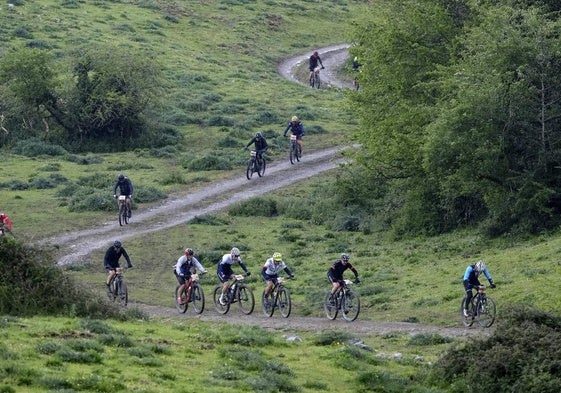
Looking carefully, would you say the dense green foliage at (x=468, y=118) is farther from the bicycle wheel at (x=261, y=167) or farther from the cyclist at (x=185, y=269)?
the cyclist at (x=185, y=269)

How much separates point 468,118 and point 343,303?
10030 mm

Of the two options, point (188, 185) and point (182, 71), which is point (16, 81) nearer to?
point (188, 185)

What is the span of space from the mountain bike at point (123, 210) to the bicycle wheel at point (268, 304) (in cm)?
1409

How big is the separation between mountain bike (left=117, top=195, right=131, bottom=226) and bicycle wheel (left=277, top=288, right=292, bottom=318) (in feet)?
47.5

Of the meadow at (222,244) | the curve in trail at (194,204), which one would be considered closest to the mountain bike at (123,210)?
the curve in trail at (194,204)

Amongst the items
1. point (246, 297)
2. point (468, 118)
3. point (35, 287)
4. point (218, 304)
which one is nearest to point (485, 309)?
point (246, 297)

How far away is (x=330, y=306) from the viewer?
35.2 m

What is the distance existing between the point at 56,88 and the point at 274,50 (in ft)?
101

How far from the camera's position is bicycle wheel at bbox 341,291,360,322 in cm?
3472

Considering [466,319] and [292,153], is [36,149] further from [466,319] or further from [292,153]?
[466,319]

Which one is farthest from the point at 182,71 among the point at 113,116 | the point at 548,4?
the point at 548,4

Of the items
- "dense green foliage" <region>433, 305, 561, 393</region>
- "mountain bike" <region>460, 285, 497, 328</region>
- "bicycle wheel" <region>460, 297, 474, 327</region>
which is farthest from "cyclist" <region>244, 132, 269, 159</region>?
"dense green foliage" <region>433, 305, 561, 393</region>

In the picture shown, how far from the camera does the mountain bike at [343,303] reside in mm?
34781

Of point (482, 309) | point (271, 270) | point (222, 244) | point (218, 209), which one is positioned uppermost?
point (218, 209)
